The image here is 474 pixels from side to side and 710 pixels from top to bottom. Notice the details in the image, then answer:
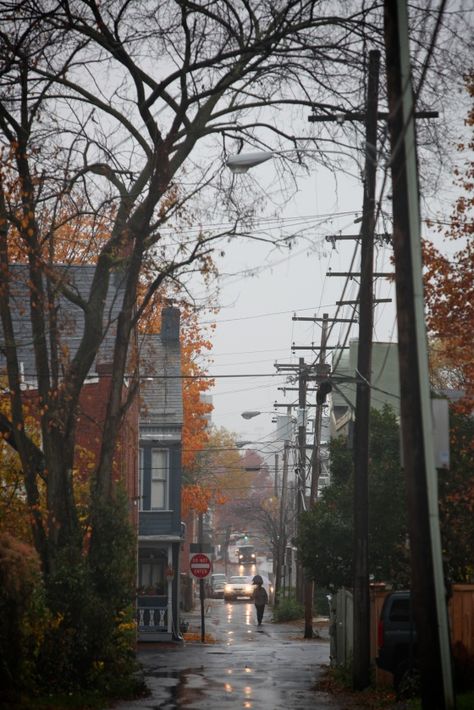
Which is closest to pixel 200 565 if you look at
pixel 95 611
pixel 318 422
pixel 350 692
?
pixel 318 422

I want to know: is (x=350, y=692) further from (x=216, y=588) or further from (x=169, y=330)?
(x=216, y=588)

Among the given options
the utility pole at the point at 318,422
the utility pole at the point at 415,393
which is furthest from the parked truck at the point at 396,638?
the utility pole at the point at 318,422

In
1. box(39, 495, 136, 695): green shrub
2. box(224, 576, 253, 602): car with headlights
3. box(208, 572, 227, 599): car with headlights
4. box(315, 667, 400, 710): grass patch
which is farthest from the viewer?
box(208, 572, 227, 599): car with headlights

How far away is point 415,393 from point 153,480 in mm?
34268

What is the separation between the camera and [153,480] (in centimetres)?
4725

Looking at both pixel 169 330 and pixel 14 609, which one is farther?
pixel 169 330

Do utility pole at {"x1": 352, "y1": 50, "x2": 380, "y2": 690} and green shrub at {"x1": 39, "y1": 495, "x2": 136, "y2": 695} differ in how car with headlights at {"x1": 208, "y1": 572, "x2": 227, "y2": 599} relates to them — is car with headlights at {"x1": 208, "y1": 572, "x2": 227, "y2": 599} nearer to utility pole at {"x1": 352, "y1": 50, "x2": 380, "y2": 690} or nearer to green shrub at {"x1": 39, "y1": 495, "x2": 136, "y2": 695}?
utility pole at {"x1": 352, "y1": 50, "x2": 380, "y2": 690}

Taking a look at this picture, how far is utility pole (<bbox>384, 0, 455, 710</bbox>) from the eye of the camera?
13.1m

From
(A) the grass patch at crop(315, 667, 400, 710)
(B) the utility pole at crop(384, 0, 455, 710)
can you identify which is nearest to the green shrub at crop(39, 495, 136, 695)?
(A) the grass patch at crop(315, 667, 400, 710)

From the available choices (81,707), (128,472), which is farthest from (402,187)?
(128,472)

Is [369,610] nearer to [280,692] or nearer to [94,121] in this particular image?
[280,692]

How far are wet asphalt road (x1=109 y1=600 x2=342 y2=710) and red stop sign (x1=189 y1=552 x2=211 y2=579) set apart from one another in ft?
8.36

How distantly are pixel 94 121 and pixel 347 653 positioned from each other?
526 inches

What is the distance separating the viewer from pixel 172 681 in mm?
25391
